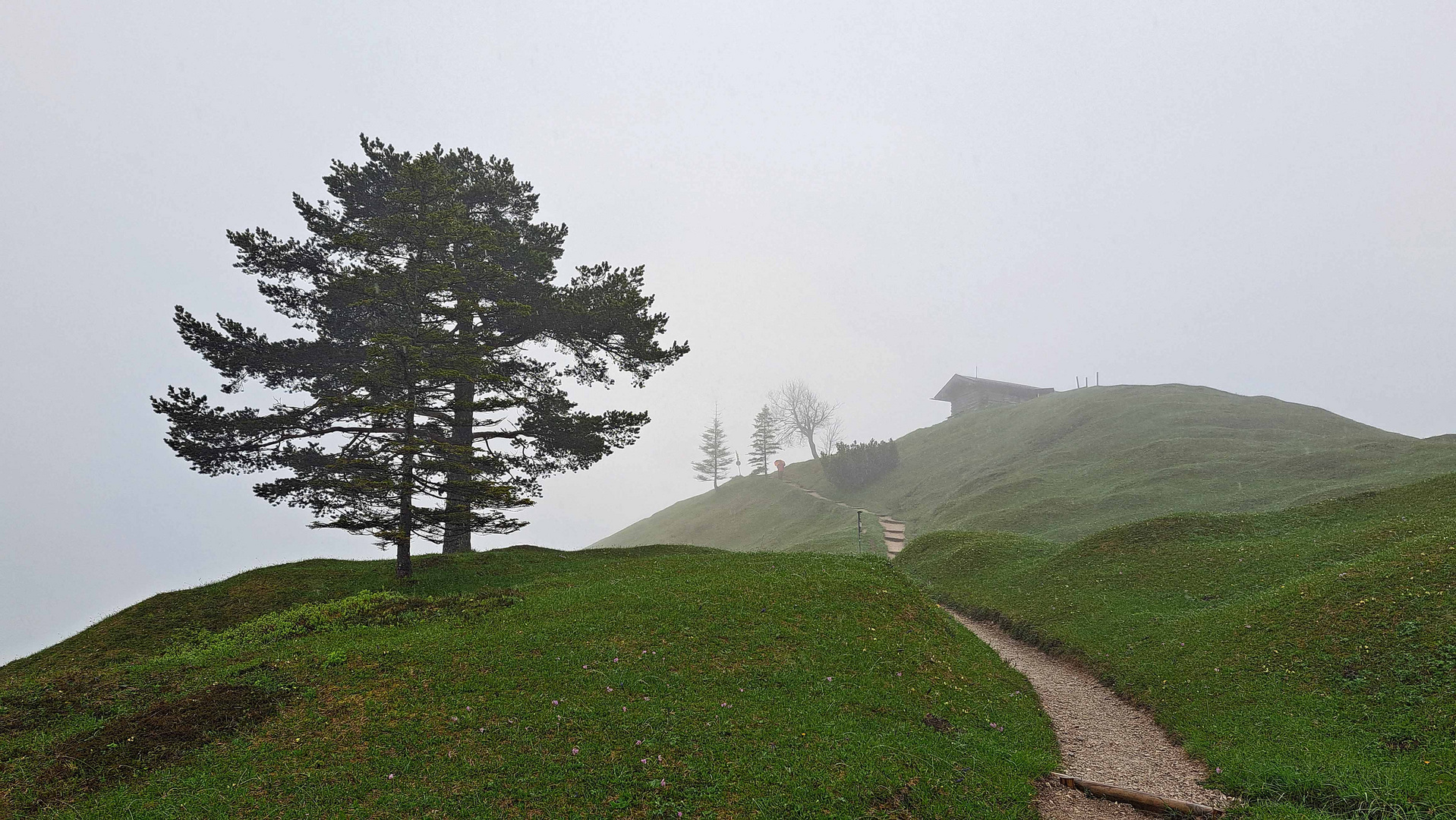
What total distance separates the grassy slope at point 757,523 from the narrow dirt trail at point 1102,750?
1036 inches

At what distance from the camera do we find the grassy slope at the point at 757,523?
54469mm

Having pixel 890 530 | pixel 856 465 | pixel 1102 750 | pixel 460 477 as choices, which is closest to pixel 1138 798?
pixel 1102 750

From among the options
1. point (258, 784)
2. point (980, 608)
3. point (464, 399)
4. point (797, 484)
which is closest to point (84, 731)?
point (258, 784)

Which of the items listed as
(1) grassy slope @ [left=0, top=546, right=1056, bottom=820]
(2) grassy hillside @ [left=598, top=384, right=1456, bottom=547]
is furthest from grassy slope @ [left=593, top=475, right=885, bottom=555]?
(1) grassy slope @ [left=0, top=546, right=1056, bottom=820]

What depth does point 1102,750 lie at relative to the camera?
13422mm

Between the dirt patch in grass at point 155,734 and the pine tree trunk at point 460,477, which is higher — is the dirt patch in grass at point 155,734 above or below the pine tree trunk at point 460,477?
below

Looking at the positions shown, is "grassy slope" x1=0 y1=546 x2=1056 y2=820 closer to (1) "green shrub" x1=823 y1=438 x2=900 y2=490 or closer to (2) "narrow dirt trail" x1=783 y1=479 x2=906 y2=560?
(2) "narrow dirt trail" x1=783 y1=479 x2=906 y2=560

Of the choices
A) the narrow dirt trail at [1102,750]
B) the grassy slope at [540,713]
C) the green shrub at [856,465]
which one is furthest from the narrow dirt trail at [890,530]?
the grassy slope at [540,713]

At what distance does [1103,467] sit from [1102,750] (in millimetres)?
47149

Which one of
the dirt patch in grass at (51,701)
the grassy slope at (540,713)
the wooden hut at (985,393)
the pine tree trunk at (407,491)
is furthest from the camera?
the wooden hut at (985,393)

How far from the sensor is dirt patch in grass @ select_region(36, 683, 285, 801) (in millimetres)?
9383

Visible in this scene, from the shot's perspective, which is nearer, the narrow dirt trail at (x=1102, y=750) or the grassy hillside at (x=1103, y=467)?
A: the narrow dirt trail at (x=1102, y=750)

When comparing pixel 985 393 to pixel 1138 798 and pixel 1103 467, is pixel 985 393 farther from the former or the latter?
pixel 1138 798

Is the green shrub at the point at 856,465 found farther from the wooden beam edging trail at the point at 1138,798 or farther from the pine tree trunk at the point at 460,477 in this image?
the wooden beam edging trail at the point at 1138,798
